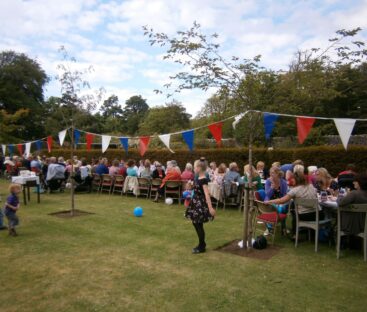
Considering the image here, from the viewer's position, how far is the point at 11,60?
37.2 metres

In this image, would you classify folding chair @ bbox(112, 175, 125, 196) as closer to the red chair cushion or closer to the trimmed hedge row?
the trimmed hedge row

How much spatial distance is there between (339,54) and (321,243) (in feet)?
10.6

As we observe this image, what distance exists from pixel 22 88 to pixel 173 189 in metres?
33.5

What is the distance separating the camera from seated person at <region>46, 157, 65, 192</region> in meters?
11.8

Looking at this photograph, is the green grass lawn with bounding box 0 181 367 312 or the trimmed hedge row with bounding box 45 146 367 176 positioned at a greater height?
the trimmed hedge row with bounding box 45 146 367 176

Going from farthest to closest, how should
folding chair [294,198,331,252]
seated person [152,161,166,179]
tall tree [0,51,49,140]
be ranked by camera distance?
tall tree [0,51,49,140]
seated person [152,161,166,179]
folding chair [294,198,331,252]

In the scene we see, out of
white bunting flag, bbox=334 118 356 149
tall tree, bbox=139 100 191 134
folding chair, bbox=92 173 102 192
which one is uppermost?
tall tree, bbox=139 100 191 134

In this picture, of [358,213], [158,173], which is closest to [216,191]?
[158,173]

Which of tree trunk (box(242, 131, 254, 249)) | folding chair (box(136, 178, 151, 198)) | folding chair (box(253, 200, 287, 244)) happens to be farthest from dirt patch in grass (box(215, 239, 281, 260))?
folding chair (box(136, 178, 151, 198))

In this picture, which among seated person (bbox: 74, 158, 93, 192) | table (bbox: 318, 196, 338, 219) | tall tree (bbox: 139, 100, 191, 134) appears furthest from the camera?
tall tree (bbox: 139, 100, 191, 134)

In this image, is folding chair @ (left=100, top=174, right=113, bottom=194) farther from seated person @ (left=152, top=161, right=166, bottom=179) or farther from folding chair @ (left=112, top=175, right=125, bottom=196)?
seated person @ (left=152, top=161, right=166, bottom=179)

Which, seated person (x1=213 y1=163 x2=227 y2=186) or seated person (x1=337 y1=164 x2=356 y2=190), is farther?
seated person (x1=213 y1=163 x2=227 y2=186)

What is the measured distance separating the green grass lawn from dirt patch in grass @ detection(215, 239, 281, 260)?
0.45 ft

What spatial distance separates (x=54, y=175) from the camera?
11.8 m
